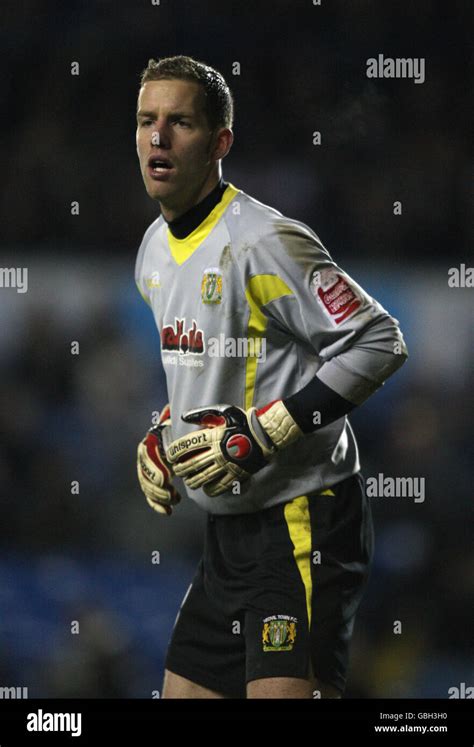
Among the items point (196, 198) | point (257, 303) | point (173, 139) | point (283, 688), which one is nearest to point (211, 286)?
point (257, 303)

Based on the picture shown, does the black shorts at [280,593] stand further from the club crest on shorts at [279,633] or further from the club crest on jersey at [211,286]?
the club crest on jersey at [211,286]

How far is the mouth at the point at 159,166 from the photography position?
116 inches

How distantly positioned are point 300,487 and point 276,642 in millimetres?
383

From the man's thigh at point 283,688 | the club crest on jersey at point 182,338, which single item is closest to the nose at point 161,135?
the club crest on jersey at point 182,338

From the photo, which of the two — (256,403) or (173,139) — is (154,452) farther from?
(173,139)

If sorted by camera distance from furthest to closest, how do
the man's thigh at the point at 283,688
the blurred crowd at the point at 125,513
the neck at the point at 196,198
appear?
the blurred crowd at the point at 125,513, the neck at the point at 196,198, the man's thigh at the point at 283,688

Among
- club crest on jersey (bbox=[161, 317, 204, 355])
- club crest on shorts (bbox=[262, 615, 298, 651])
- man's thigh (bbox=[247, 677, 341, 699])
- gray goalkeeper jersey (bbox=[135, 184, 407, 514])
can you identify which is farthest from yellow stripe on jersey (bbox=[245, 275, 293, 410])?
man's thigh (bbox=[247, 677, 341, 699])

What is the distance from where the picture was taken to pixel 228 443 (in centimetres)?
282

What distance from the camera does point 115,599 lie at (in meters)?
4.52

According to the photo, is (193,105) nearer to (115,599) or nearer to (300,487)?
(300,487)

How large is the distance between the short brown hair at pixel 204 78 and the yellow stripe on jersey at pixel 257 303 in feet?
1.51

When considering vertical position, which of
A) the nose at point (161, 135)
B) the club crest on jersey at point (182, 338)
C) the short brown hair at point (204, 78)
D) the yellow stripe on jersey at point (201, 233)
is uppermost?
the short brown hair at point (204, 78)

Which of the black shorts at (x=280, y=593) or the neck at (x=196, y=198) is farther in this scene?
the neck at (x=196, y=198)
